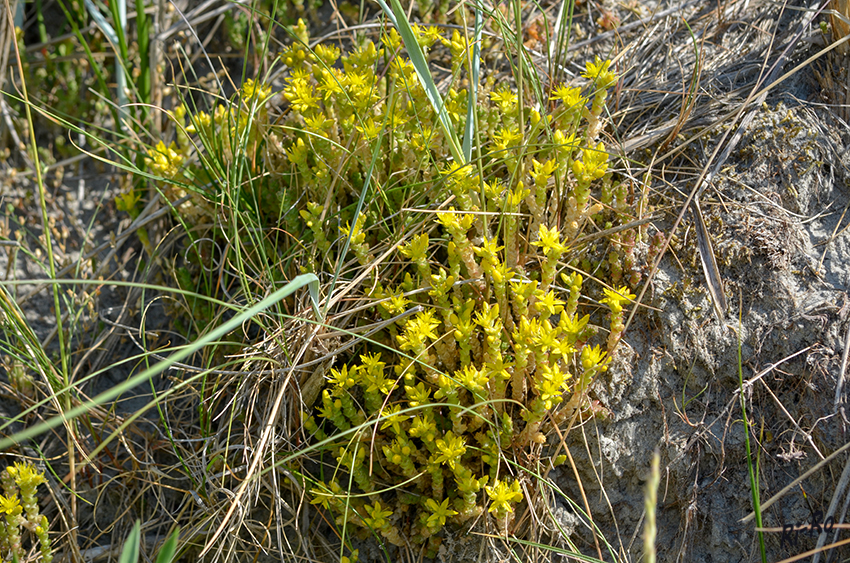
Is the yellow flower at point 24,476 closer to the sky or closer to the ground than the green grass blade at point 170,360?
closer to the ground

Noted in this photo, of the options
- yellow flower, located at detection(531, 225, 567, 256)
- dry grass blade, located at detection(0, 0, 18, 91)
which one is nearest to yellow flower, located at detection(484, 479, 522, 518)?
yellow flower, located at detection(531, 225, 567, 256)

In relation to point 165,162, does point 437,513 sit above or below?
below

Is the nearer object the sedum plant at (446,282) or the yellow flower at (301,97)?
the sedum plant at (446,282)

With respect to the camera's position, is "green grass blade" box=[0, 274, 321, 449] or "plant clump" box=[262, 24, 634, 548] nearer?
"green grass blade" box=[0, 274, 321, 449]

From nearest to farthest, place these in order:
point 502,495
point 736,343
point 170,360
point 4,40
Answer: point 170,360 < point 502,495 < point 736,343 < point 4,40

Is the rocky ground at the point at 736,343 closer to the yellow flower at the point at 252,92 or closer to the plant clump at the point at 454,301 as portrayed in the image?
the plant clump at the point at 454,301

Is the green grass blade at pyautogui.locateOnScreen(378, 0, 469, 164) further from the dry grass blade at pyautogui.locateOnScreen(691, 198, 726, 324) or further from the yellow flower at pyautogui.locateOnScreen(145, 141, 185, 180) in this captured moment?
the yellow flower at pyautogui.locateOnScreen(145, 141, 185, 180)

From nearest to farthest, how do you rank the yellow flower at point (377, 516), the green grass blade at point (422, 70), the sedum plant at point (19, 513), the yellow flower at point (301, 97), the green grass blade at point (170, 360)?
1. the green grass blade at point (170, 360)
2. the green grass blade at point (422, 70)
3. the yellow flower at point (377, 516)
4. the sedum plant at point (19, 513)
5. the yellow flower at point (301, 97)

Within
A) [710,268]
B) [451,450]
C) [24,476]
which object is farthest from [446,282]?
[24,476]

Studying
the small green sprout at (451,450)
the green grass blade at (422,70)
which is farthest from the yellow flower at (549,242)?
the small green sprout at (451,450)

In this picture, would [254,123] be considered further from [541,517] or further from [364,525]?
[541,517]

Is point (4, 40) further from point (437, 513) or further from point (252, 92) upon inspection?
point (437, 513)

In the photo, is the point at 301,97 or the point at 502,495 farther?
the point at 301,97
